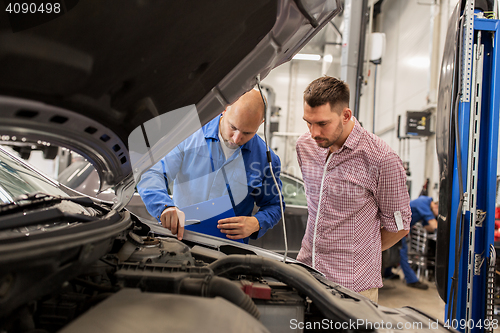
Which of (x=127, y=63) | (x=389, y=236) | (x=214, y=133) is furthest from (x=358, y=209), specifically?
(x=127, y=63)

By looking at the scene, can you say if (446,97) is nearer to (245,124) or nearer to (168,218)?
(245,124)

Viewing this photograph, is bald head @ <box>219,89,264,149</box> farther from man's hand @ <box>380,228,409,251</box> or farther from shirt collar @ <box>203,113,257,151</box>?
man's hand @ <box>380,228,409,251</box>

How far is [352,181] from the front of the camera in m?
1.64

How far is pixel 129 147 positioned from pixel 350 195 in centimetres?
107

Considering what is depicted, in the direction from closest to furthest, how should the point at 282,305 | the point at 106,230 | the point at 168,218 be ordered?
the point at 106,230 < the point at 282,305 < the point at 168,218

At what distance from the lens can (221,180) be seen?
1.86 metres

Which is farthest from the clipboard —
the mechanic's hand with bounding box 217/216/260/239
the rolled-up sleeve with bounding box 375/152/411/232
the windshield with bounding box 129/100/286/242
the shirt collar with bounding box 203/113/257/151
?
the rolled-up sleeve with bounding box 375/152/411/232

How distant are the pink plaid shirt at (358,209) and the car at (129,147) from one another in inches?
20.6

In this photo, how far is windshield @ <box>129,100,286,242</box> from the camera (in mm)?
1696

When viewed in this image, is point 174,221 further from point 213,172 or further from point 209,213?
point 213,172

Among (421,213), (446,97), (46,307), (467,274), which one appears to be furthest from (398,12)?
(46,307)

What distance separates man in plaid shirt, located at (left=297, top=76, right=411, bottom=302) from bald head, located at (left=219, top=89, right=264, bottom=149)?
0.82 feet

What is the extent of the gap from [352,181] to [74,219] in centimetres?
124

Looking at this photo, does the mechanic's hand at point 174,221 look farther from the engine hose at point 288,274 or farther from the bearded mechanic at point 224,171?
the engine hose at point 288,274
